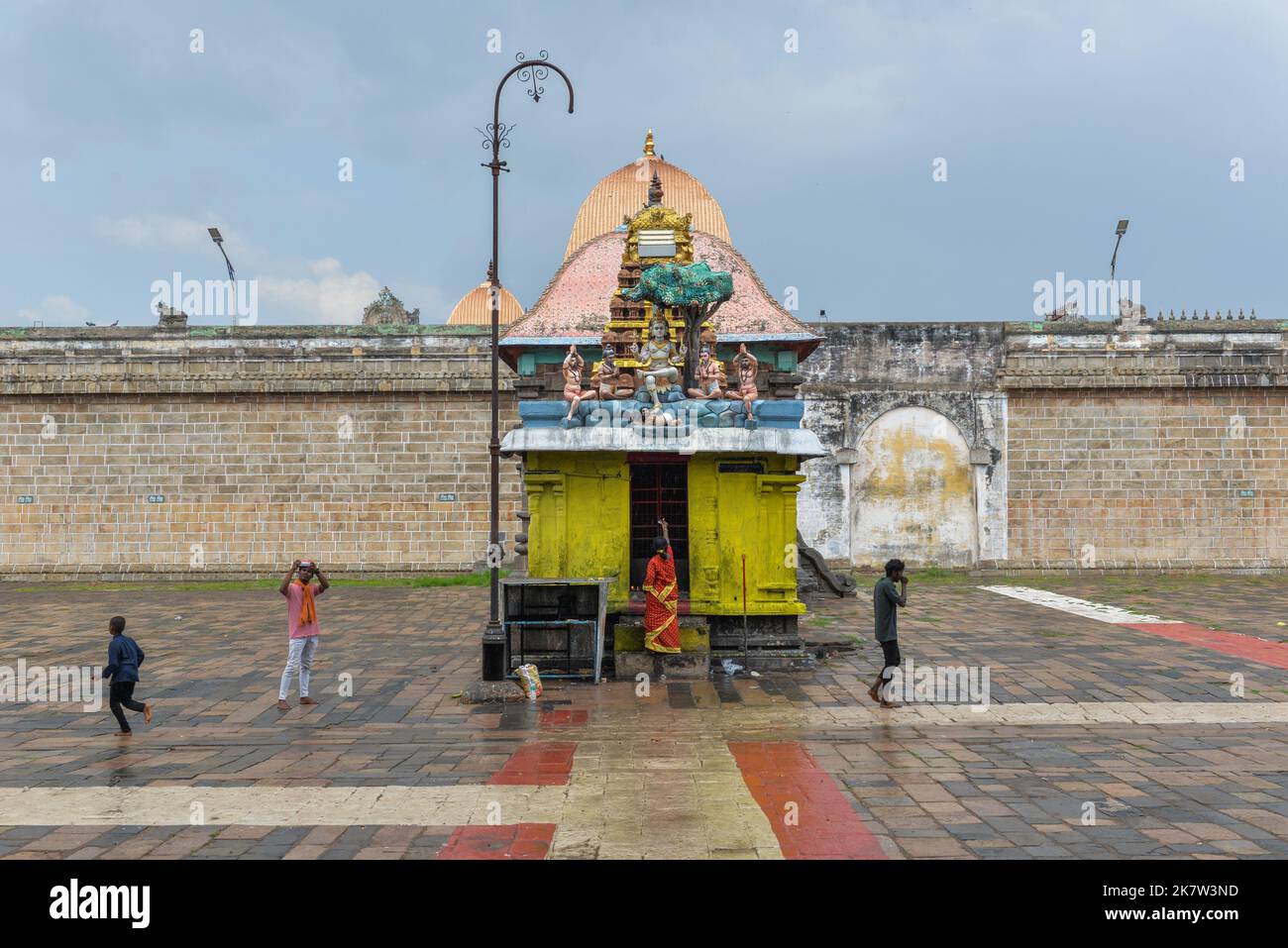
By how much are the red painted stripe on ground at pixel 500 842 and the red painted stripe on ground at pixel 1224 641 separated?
942cm

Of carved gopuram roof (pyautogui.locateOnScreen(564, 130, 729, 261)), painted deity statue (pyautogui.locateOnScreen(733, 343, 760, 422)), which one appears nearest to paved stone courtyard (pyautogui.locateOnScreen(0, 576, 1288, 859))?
painted deity statue (pyautogui.locateOnScreen(733, 343, 760, 422))

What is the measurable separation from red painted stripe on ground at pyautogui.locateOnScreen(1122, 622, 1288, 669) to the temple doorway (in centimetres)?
673

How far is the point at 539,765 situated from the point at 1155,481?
64.0 feet

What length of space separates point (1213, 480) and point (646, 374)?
659 inches

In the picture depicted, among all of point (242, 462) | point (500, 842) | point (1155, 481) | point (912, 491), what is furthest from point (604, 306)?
point (1155, 481)

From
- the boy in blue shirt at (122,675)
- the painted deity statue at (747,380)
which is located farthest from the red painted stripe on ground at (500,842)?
the painted deity statue at (747,380)

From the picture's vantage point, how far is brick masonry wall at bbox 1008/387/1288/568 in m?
21.5

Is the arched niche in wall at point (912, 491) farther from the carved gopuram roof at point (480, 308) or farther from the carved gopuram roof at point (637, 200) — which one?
the carved gopuram roof at point (480, 308)

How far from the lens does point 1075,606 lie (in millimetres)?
16234

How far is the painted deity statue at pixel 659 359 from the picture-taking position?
11312 mm

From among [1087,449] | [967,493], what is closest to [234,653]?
[967,493]

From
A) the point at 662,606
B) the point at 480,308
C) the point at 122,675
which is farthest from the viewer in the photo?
the point at 480,308

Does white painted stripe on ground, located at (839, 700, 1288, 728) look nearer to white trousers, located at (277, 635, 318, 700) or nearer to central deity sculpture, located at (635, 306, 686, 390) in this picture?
central deity sculpture, located at (635, 306, 686, 390)

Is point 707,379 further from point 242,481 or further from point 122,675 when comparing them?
point 242,481
